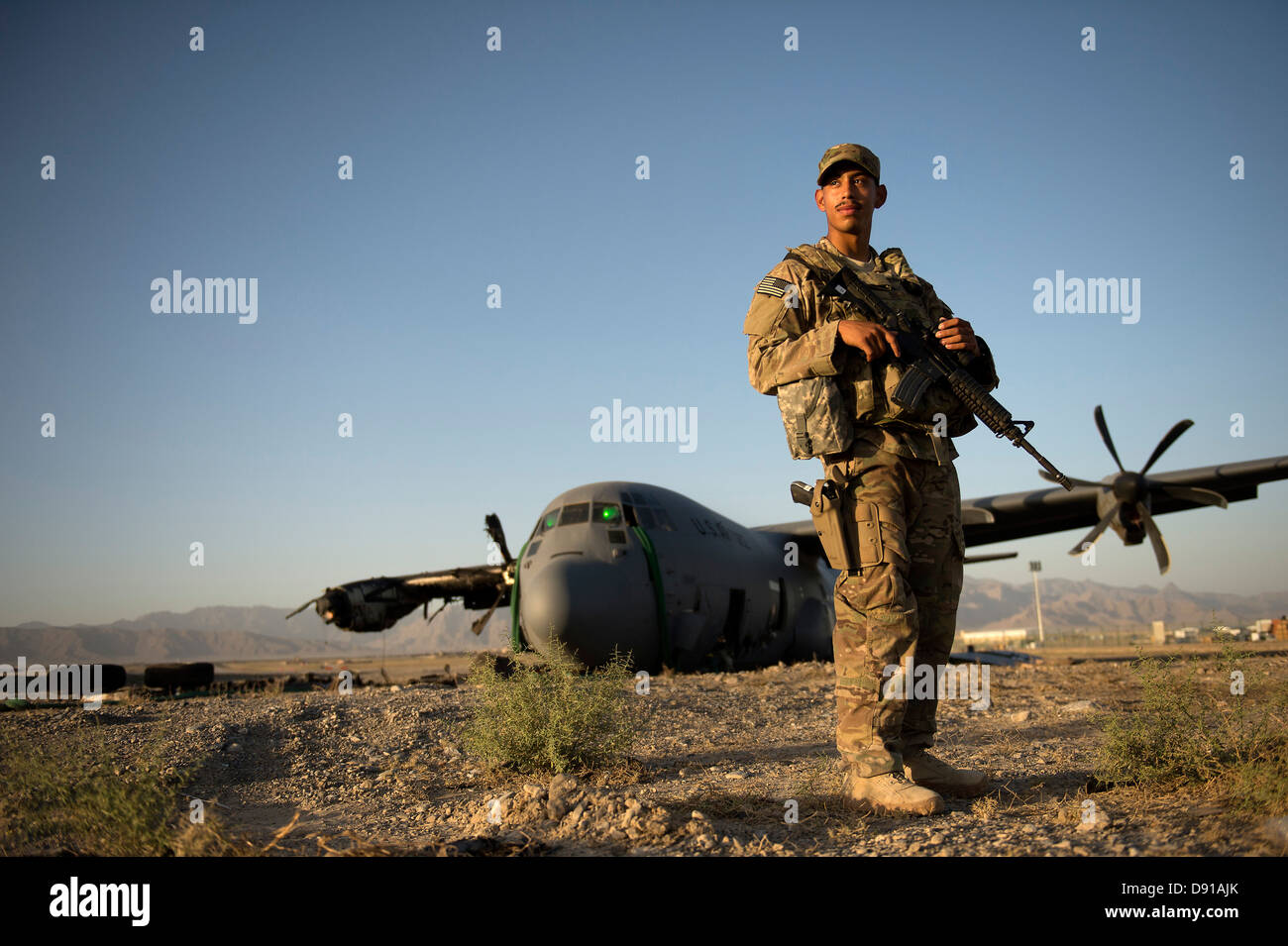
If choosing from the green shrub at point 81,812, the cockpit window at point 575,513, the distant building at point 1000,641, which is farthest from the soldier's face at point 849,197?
the distant building at point 1000,641

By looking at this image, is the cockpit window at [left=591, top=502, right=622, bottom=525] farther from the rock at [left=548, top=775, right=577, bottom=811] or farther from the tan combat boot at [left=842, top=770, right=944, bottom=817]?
the tan combat boot at [left=842, top=770, right=944, bottom=817]

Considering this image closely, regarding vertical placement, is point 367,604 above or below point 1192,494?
below

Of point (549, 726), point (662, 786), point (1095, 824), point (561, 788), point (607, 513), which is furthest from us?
point (607, 513)

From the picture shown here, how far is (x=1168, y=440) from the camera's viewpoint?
1435 cm

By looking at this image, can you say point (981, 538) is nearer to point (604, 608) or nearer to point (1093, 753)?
point (604, 608)

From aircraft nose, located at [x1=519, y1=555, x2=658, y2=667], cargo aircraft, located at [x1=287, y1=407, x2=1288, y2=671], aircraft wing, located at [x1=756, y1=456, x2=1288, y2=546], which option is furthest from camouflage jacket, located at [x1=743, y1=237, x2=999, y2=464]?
aircraft wing, located at [x1=756, y1=456, x2=1288, y2=546]

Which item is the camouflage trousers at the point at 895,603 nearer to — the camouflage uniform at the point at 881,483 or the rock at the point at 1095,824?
the camouflage uniform at the point at 881,483

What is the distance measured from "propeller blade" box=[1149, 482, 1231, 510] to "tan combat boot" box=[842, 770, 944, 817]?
46.6ft

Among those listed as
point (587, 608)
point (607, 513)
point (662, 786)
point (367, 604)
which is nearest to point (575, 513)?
point (607, 513)

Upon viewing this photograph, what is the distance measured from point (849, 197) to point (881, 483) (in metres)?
1.51

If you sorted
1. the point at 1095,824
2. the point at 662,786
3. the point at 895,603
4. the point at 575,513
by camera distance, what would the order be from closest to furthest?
the point at 1095,824 < the point at 895,603 < the point at 662,786 < the point at 575,513

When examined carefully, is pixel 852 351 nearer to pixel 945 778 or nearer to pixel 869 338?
pixel 869 338

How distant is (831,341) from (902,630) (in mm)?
1323
